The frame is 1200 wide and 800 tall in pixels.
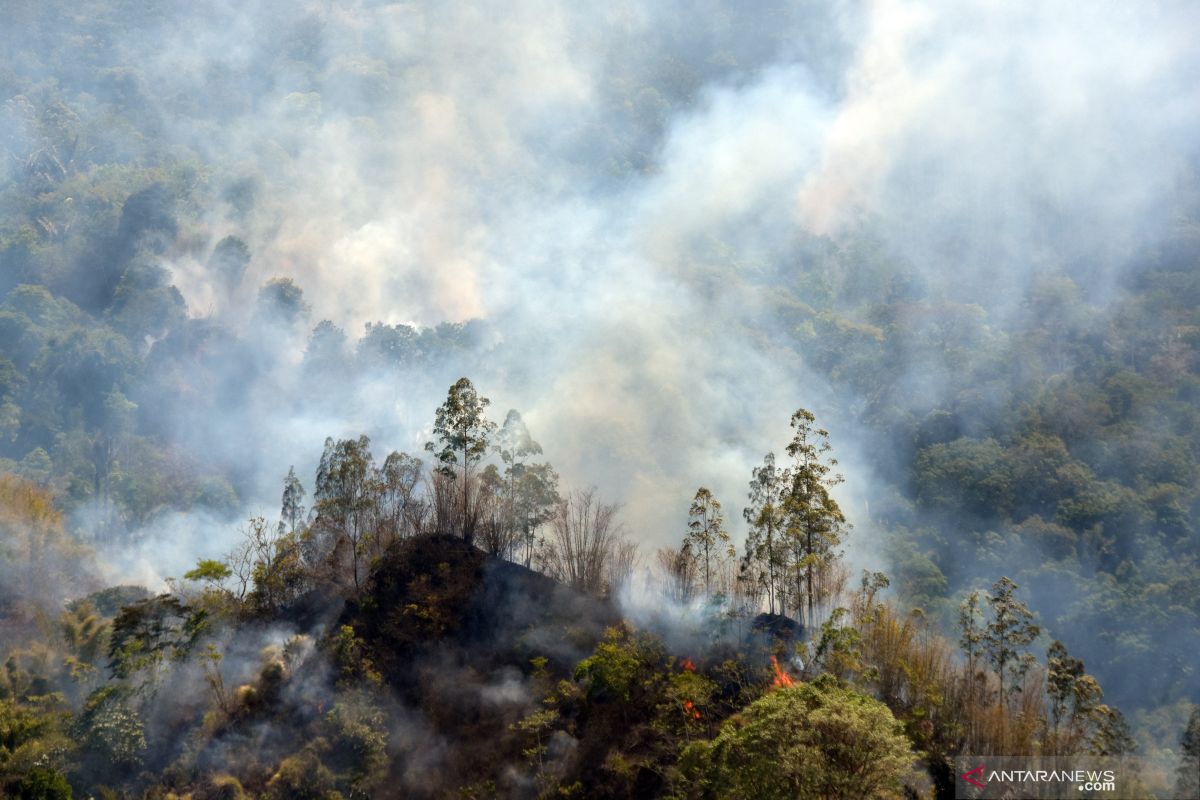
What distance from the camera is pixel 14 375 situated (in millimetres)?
102062

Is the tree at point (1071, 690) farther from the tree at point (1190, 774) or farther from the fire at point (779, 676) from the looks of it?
the fire at point (779, 676)

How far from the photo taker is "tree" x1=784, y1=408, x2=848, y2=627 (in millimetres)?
45031

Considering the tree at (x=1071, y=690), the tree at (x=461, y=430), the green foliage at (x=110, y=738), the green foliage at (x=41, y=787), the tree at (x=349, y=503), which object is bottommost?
the green foliage at (x=41, y=787)

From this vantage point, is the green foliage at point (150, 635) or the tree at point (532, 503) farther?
the tree at point (532, 503)

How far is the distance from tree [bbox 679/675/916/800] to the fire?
9012 mm

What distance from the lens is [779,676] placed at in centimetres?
4091

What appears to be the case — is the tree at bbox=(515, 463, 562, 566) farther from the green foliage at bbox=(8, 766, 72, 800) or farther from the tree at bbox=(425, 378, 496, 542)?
the green foliage at bbox=(8, 766, 72, 800)

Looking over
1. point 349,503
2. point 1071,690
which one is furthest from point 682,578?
point 1071,690

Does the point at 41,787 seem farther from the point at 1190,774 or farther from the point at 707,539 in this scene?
the point at 1190,774

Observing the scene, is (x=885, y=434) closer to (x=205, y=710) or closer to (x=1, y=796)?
(x=205, y=710)

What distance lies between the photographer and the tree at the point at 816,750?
2814 cm

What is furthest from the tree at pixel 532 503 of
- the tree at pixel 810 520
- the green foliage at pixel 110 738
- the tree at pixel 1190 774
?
the tree at pixel 1190 774

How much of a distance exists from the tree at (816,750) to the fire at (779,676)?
901 cm

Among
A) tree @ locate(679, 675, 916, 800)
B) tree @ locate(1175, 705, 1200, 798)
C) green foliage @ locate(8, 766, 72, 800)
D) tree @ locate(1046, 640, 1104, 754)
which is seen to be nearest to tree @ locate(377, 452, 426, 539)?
green foliage @ locate(8, 766, 72, 800)
